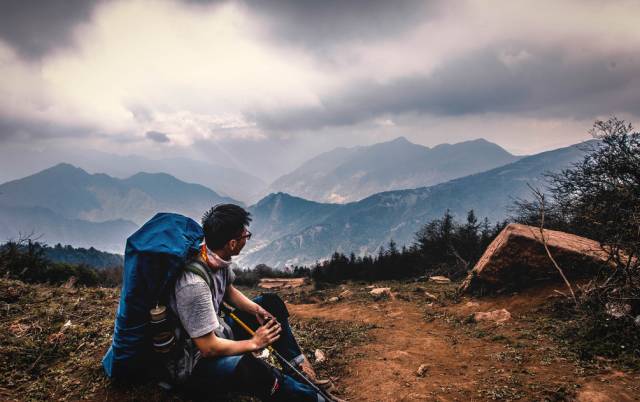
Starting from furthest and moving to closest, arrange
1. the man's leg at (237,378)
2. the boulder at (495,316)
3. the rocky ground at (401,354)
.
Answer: the boulder at (495,316)
the rocky ground at (401,354)
the man's leg at (237,378)

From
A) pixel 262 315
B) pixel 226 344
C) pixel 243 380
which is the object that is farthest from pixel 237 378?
pixel 262 315

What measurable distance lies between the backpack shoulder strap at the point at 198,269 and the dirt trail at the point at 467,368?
127 inches

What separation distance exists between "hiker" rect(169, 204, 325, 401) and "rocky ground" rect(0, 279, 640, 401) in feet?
2.25

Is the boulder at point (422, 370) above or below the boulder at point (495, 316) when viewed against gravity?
above

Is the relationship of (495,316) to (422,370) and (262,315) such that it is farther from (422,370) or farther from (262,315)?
(262,315)

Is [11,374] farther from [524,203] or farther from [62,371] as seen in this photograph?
[524,203]

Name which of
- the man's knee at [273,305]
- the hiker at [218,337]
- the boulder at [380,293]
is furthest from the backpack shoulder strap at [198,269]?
the boulder at [380,293]

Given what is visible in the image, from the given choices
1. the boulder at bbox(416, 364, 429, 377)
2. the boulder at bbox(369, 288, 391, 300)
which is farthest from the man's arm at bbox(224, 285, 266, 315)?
the boulder at bbox(369, 288, 391, 300)

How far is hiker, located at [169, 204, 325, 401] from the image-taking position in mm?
2791

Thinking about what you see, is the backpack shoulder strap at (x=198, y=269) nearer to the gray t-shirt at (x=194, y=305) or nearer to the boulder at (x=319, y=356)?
the gray t-shirt at (x=194, y=305)

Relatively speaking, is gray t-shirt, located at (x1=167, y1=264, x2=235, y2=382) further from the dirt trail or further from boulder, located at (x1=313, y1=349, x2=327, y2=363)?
boulder, located at (x1=313, y1=349, x2=327, y2=363)

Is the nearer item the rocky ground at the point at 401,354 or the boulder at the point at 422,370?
the rocky ground at the point at 401,354

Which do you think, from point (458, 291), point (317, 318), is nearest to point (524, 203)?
point (458, 291)

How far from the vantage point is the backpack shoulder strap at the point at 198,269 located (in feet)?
9.32
